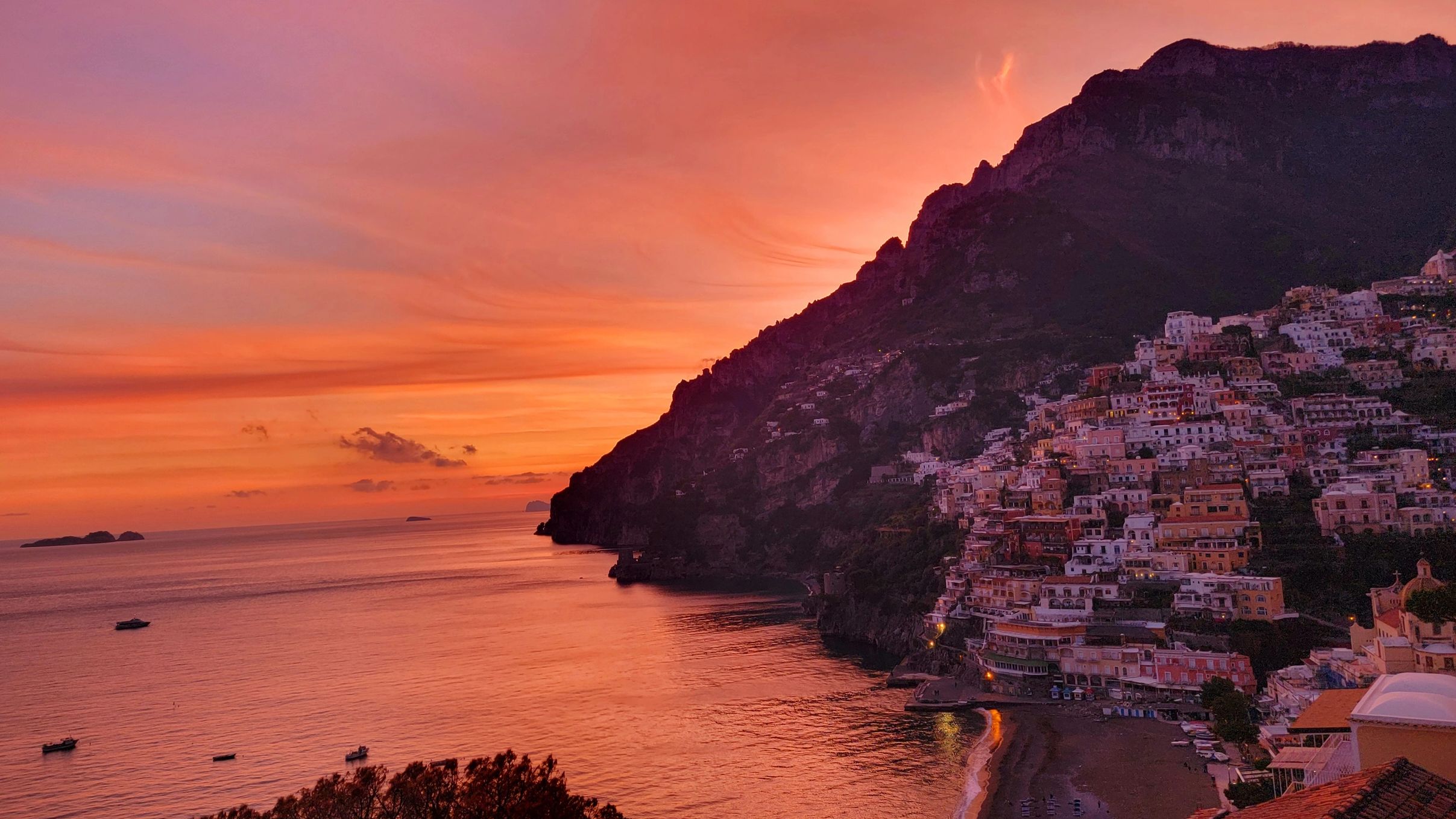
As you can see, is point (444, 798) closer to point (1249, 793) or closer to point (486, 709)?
point (1249, 793)

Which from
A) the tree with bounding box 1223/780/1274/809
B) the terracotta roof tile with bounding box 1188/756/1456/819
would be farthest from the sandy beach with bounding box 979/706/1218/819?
the terracotta roof tile with bounding box 1188/756/1456/819

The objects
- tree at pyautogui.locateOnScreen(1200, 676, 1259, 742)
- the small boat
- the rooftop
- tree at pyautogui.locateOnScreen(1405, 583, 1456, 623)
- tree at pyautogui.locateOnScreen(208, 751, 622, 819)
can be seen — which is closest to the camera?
tree at pyautogui.locateOnScreen(208, 751, 622, 819)

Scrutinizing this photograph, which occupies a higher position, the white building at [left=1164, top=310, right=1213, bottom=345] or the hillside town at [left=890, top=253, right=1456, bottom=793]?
the white building at [left=1164, top=310, right=1213, bottom=345]

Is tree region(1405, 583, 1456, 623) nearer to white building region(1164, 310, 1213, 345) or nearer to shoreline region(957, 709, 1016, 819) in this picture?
shoreline region(957, 709, 1016, 819)

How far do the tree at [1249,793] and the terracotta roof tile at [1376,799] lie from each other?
3202 cm

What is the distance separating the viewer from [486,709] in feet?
248

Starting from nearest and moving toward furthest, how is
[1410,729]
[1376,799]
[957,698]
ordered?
[1376,799]
[1410,729]
[957,698]

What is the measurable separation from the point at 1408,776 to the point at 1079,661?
60294 mm

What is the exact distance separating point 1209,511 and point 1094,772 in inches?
1341

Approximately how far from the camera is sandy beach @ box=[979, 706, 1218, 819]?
4731 cm

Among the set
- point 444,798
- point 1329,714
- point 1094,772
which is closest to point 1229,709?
point 1094,772

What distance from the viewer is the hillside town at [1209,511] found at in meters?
56.3

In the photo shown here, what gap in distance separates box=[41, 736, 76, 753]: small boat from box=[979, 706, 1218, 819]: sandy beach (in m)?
61.2

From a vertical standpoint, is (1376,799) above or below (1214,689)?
above
